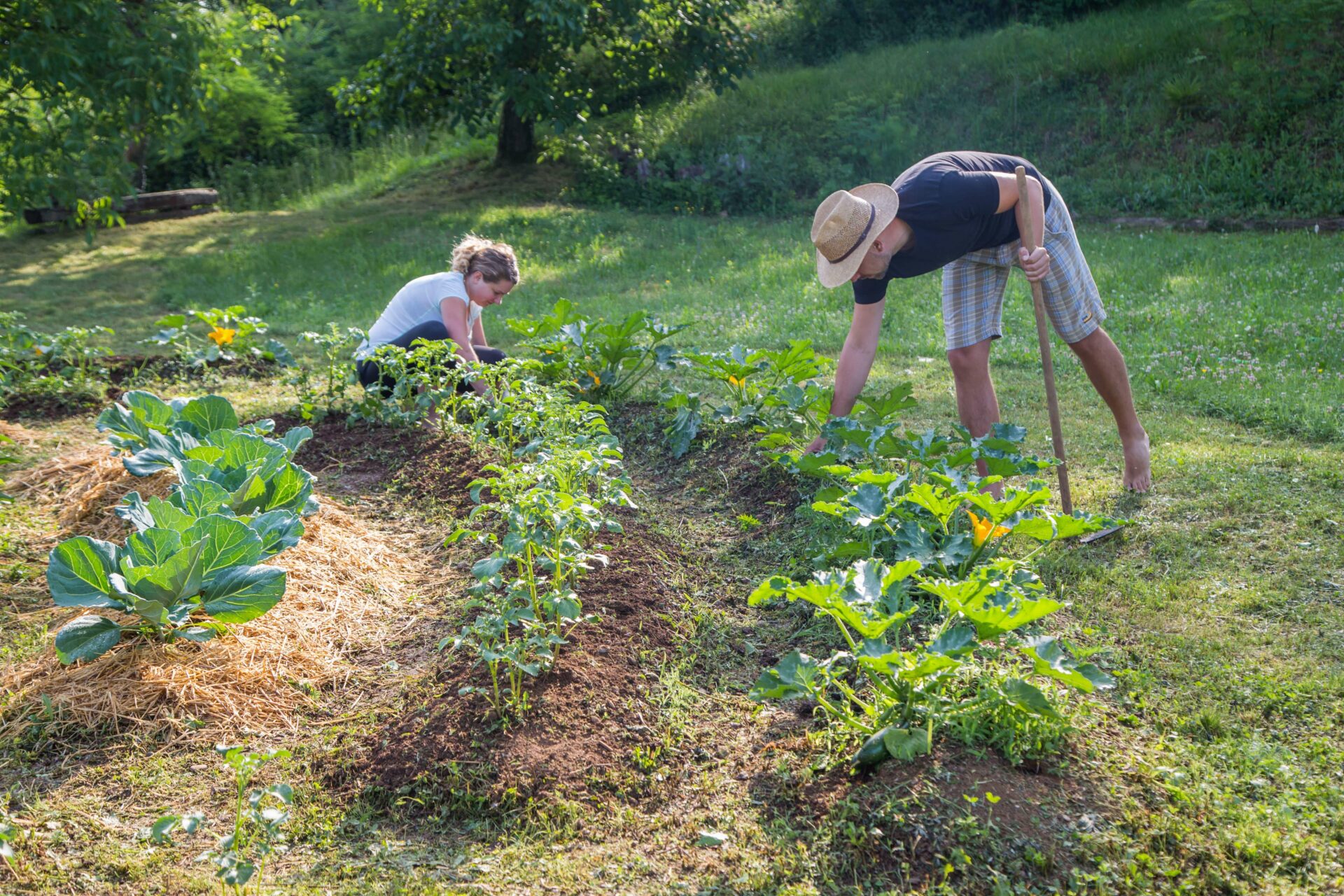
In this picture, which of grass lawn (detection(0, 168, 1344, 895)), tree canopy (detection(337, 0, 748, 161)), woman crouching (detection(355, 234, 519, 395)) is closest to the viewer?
grass lawn (detection(0, 168, 1344, 895))

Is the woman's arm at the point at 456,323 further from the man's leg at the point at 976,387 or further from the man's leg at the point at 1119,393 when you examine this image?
the man's leg at the point at 1119,393

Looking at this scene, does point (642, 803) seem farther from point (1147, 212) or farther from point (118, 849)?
point (1147, 212)

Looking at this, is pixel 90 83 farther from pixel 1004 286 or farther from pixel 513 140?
pixel 1004 286

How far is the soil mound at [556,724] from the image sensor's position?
107 inches

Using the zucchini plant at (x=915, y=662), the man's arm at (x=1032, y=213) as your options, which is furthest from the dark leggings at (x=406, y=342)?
the zucchini plant at (x=915, y=662)

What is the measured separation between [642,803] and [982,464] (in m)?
2.35

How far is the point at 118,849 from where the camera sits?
2.51 meters

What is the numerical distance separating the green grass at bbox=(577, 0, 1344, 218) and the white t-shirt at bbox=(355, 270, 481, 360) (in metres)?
7.67

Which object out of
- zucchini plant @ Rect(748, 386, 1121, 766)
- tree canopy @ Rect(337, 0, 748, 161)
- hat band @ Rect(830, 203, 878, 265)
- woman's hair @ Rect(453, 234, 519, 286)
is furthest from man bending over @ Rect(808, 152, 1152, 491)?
tree canopy @ Rect(337, 0, 748, 161)

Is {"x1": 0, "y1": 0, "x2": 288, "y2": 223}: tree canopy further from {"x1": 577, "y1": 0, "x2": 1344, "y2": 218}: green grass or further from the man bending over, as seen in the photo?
the man bending over

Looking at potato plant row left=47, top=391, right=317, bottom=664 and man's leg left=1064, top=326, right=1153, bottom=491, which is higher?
potato plant row left=47, top=391, right=317, bottom=664

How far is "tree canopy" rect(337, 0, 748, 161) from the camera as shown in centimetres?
1169

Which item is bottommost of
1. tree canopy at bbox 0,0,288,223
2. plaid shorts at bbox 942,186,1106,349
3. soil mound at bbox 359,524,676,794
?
soil mound at bbox 359,524,676,794

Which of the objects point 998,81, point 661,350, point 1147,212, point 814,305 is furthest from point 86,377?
point 998,81
